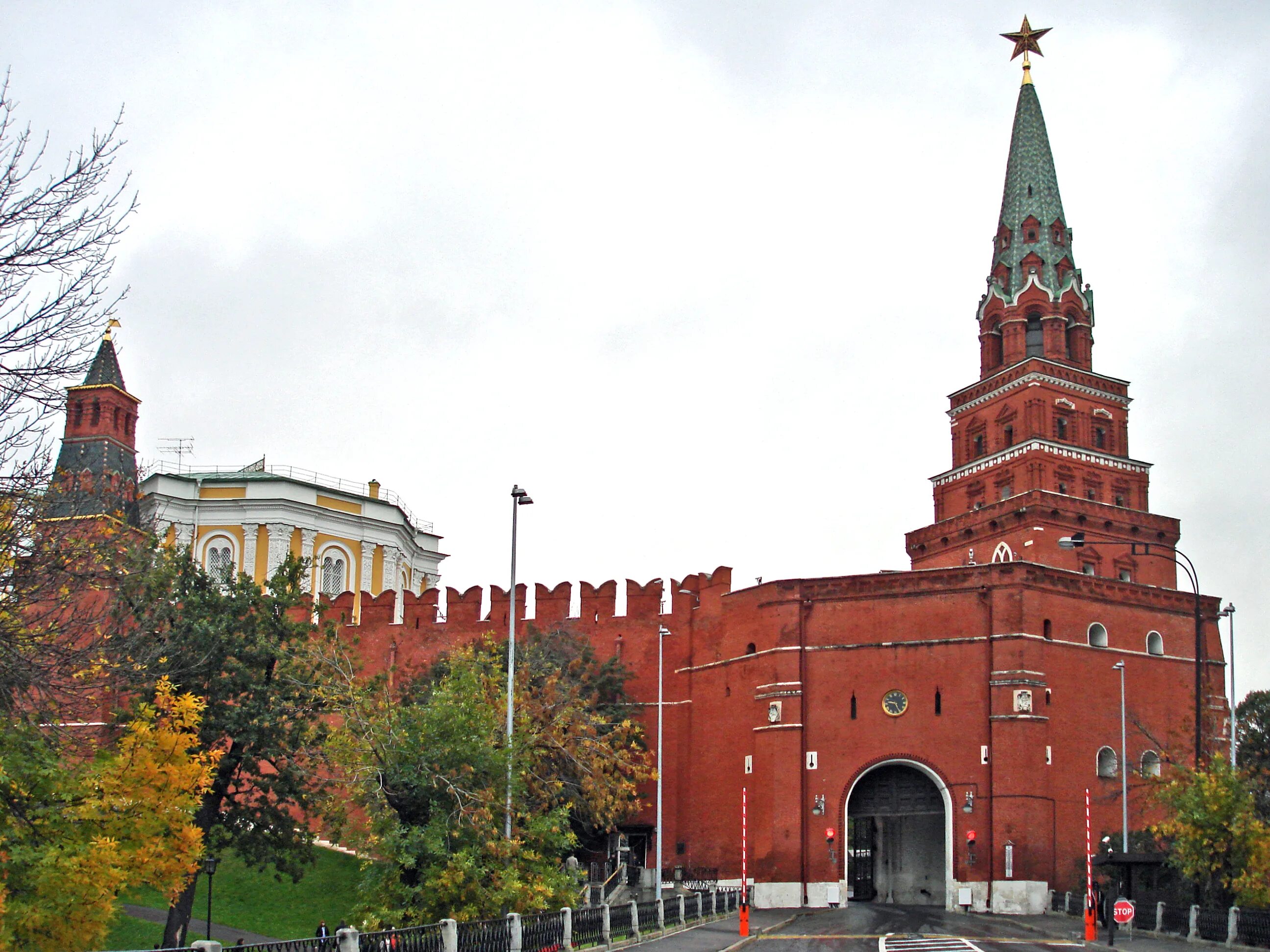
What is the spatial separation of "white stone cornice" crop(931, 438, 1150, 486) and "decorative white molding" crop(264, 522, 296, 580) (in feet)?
97.4

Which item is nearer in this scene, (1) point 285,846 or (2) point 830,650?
(1) point 285,846

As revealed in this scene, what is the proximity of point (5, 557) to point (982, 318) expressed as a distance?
5008cm

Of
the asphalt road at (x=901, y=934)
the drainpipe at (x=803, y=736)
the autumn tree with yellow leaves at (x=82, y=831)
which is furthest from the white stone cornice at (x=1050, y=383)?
the autumn tree with yellow leaves at (x=82, y=831)

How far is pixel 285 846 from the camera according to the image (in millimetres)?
34250

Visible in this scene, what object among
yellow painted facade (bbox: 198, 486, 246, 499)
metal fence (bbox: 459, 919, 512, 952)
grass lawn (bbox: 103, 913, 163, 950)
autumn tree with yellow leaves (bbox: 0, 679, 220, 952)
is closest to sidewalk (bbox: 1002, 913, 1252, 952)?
metal fence (bbox: 459, 919, 512, 952)

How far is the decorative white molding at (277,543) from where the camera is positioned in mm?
64688

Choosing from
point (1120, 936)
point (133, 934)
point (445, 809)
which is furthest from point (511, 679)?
point (1120, 936)

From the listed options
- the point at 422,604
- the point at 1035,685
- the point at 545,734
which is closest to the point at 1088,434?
the point at 1035,685

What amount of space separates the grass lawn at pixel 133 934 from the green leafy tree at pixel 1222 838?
76.7ft

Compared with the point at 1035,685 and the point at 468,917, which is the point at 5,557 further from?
the point at 1035,685

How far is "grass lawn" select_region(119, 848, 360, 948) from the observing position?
37531mm

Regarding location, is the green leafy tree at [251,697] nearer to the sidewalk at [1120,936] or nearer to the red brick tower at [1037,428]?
the sidewalk at [1120,936]

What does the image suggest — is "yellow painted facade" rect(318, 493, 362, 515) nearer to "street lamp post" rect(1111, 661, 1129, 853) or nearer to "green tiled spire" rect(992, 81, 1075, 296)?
"green tiled spire" rect(992, 81, 1075, 296)

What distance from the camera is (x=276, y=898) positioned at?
4028 cm
